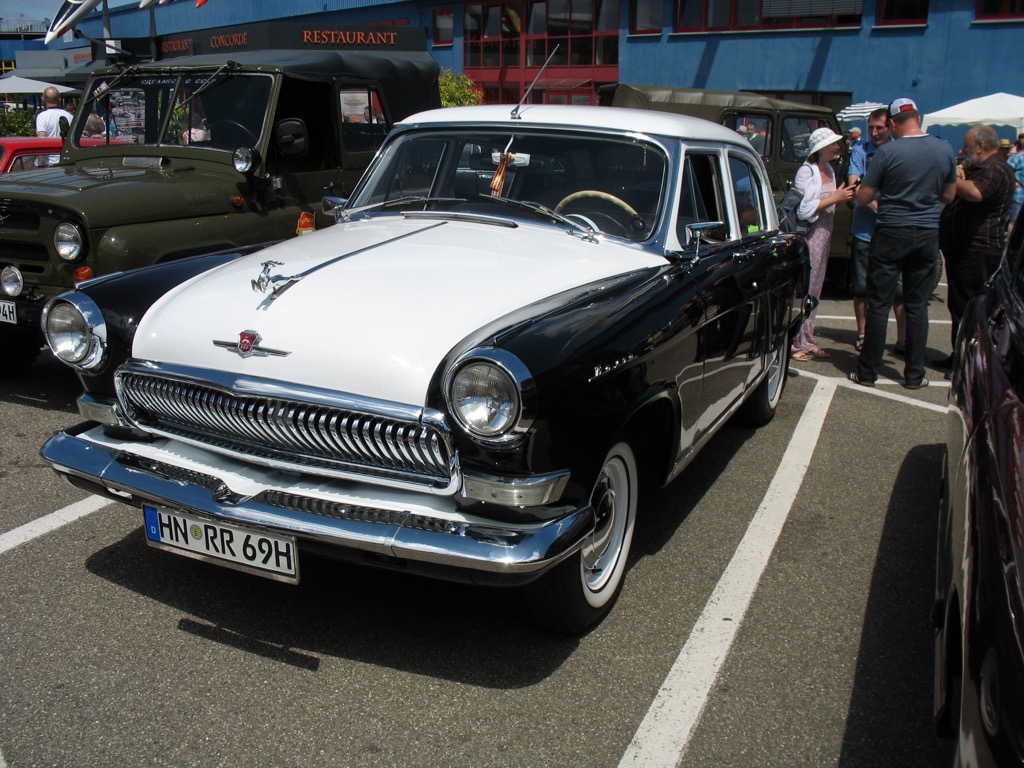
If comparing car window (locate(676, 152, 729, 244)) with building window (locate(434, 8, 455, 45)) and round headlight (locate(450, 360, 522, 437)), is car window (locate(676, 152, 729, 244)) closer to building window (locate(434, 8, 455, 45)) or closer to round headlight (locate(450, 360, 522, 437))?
round headlight (locate(450, 360, 522, 437))

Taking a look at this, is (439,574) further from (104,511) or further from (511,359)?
(104,511)

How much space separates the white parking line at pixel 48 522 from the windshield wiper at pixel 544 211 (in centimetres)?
227

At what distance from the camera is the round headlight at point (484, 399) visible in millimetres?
2688

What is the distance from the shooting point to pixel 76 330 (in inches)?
140

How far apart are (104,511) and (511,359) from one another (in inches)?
97.9

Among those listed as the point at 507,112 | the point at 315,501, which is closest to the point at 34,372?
the point at 507,112

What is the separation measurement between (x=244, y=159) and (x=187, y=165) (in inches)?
19.6

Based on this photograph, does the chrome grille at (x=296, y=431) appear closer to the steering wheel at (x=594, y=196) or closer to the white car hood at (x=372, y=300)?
the white car hood at (x=372, y=300)

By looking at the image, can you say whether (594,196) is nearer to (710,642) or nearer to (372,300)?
(372,300)

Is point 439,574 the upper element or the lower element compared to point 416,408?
lower

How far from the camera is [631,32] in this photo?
23391 millimetres

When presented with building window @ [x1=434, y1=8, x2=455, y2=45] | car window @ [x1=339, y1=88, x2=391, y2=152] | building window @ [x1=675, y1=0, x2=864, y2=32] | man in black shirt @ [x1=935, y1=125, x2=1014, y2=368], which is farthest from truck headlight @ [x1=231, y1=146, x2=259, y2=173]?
building window @ [x1=434, y1=8, x2=455, y2=45]

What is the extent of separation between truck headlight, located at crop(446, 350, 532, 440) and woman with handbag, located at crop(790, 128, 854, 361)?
4674 mm

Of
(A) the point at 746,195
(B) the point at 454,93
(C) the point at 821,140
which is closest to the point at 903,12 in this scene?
(B) the point at 454,93
